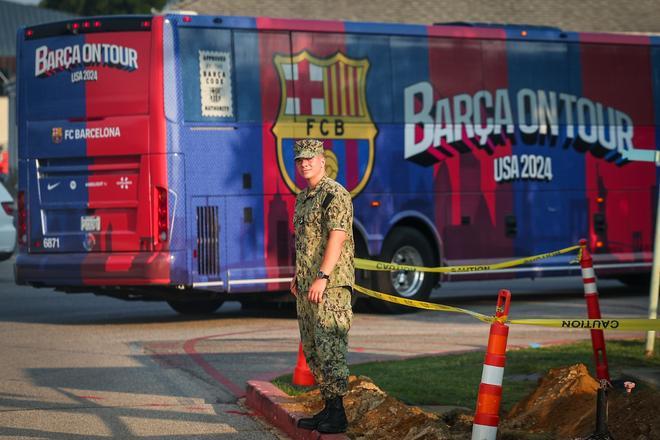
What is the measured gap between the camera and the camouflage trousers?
8828 millimetres

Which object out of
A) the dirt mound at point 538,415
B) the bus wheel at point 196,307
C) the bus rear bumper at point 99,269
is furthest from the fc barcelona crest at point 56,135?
the dirt mound at point 538,415

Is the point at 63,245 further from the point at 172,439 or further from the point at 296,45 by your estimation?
the point at 172,439

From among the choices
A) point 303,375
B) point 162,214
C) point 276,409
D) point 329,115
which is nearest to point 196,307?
point 162,214

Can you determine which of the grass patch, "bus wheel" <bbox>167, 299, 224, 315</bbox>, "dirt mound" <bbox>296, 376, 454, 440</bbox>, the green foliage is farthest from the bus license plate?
the green foliage

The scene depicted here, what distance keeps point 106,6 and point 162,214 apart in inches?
3492

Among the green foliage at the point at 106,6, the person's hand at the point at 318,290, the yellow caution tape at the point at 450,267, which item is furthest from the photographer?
the green foliage at the point at 106,6

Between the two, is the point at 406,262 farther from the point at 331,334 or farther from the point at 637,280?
the point at 331,334

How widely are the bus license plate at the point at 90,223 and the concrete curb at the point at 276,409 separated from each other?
5.97 metres

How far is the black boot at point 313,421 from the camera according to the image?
354 inches

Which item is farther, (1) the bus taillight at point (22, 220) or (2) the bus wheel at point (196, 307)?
(2) the bus wheel at point (196, 307)

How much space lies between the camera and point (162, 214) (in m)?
16.5

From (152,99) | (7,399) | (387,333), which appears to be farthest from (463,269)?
(152,99)

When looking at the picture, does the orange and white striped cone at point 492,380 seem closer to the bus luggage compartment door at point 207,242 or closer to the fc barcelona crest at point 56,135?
the bus luggage compartment door at point 207,242

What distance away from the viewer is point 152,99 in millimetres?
16547
